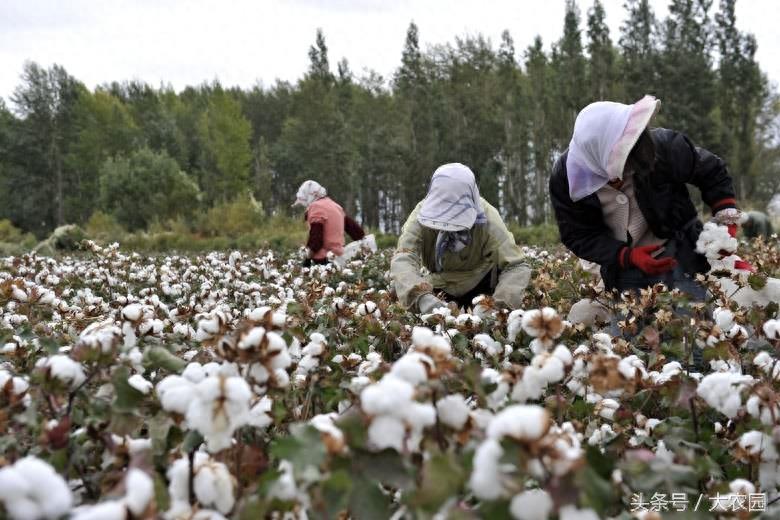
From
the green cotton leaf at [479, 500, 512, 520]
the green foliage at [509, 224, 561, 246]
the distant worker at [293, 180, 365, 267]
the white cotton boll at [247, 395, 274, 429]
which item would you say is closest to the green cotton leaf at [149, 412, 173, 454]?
the white cotton boll at [247, 395, 274, 429]

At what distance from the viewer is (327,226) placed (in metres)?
6.89

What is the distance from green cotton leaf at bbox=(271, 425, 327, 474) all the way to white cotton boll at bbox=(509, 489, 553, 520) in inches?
8.3

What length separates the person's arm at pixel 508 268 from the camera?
3457 mm

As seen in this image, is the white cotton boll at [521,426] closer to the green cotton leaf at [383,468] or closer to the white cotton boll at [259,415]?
the green cotton leaf at [383,468]

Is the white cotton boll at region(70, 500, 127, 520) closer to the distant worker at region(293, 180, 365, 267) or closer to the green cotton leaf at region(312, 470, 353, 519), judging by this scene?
the green cotton leaf at region(312, 470, 353, 519)

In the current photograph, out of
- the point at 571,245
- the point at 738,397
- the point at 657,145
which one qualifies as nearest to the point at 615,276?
the point at 571,245

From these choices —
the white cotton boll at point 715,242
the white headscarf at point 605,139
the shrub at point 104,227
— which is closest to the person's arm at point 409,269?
the white headscarf at point 605,139

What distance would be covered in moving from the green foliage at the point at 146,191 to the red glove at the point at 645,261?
27.0 m

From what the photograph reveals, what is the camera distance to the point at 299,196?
743cm

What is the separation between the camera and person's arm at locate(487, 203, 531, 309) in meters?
3.46

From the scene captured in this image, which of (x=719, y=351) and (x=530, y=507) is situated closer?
(x=530, y=507)

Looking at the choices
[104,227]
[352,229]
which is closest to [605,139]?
[352,229]

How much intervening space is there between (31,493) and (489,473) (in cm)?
41

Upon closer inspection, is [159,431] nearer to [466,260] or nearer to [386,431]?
[386,431]
